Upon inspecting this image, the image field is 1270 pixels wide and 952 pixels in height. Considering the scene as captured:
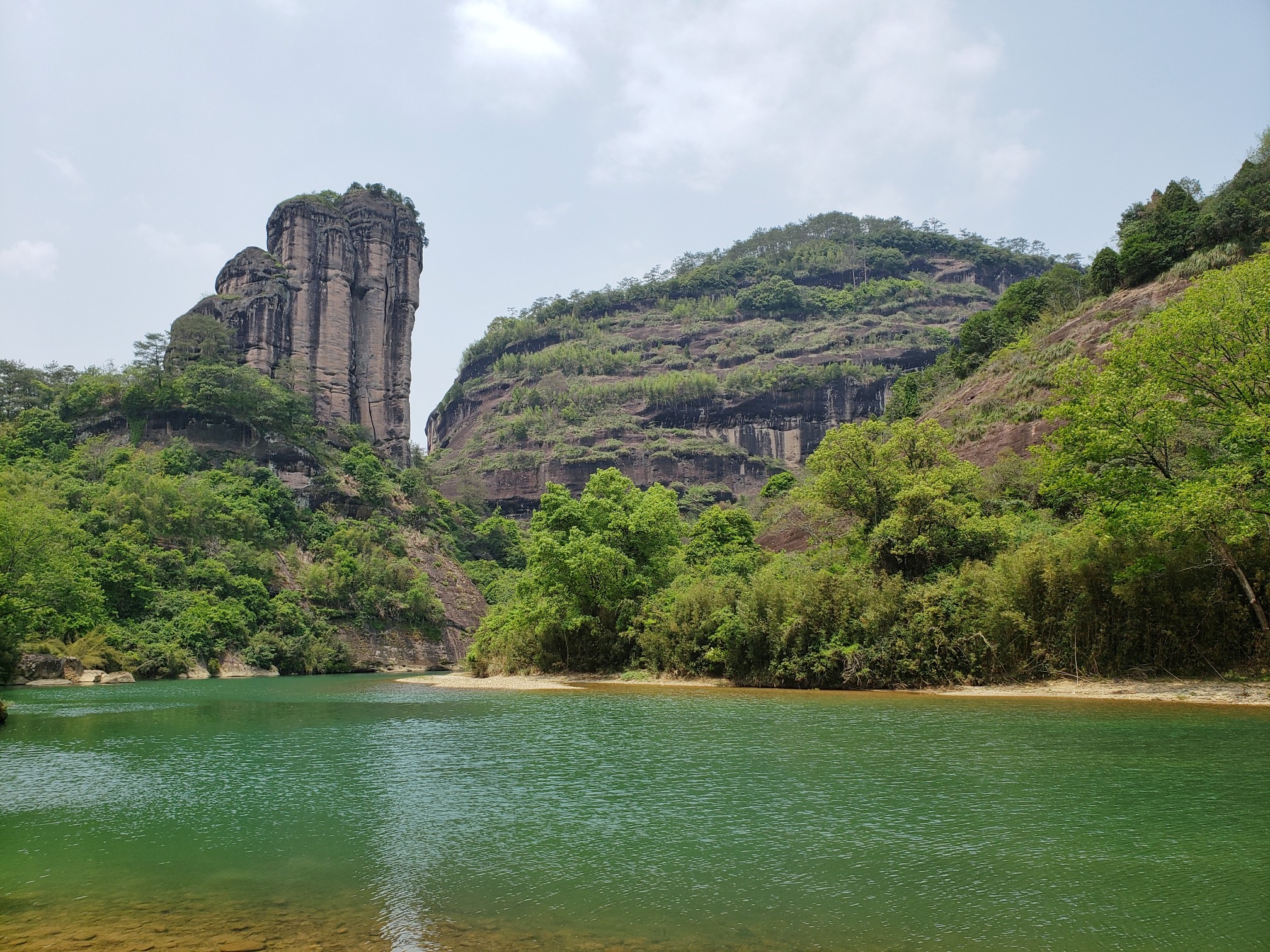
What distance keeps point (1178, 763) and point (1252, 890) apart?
241 inches

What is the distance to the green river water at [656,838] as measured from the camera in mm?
6715

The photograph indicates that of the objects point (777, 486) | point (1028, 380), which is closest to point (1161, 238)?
point (1028, 380)

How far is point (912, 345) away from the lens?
143625mm

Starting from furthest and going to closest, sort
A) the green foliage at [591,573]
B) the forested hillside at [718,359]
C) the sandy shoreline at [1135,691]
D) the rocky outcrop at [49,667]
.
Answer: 1. the forested hillside at [718,359]
2. the green foliage at [591,573]
3. the rocky outcrop at [49,667]
4. the sandy shoreline at [1135,691]

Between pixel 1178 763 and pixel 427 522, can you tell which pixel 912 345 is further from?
pixel 1178 763

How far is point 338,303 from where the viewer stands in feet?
334

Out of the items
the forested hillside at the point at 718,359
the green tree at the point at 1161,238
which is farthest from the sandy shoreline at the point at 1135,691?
the forested hillside at the point at 718,359

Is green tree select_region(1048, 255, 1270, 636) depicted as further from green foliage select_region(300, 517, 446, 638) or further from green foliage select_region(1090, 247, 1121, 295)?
green foliage select_region(300, 517, 446, 638)

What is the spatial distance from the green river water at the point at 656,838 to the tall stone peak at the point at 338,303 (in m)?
86.2

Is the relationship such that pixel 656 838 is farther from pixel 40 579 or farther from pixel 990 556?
pixel 40 579

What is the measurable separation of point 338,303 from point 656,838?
10261cm

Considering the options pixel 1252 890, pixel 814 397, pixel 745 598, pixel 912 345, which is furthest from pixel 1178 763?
pixel 912 345

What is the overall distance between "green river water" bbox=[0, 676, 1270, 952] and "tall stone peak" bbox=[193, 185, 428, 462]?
3395 inches

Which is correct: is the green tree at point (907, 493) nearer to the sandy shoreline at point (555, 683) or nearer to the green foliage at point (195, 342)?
the sandy shoreline at point (555, 683)
